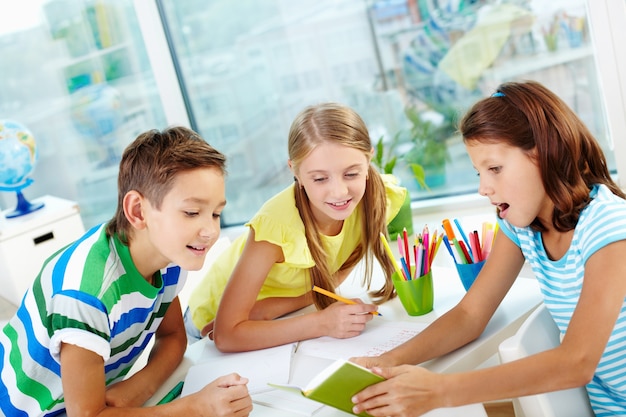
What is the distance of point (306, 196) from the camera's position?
156 centimetres

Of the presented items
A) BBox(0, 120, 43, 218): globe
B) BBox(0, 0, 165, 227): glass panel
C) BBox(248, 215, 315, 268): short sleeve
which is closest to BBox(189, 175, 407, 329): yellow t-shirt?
BBox(248, 215, 315, 268): short sleeve

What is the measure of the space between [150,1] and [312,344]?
6.99 feet

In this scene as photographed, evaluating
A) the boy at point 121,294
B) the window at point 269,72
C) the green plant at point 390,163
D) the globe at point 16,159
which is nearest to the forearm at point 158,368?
the boy at point 121,294

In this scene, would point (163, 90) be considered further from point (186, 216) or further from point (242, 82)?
point (186, 216)

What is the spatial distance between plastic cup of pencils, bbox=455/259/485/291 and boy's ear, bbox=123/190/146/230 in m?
0.60

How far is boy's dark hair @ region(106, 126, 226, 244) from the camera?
128cm

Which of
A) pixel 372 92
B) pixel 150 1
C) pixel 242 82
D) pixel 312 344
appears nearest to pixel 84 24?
pixel 150 1

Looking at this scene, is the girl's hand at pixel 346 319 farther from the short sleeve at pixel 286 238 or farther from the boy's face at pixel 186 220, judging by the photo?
the boy's face at pixel 186 220

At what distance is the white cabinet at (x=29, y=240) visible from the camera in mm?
2768

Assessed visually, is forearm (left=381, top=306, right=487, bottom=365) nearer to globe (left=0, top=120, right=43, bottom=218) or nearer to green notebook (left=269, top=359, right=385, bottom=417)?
green notebook (left=269, top=359, right=385, bottom=417)

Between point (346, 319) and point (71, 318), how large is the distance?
47cm

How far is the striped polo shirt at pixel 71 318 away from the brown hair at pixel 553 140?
25.5 inches

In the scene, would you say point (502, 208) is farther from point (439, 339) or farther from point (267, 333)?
point (267, 333)

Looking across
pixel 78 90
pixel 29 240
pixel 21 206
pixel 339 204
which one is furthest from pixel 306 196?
pixel 78 90
